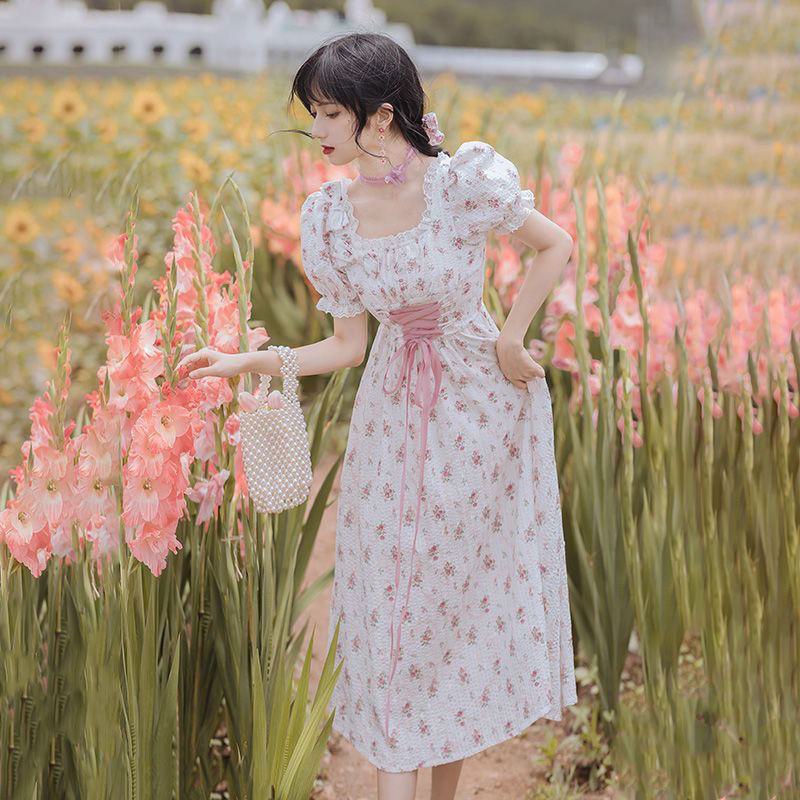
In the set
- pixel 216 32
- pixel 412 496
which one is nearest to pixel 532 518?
pixel 412 496

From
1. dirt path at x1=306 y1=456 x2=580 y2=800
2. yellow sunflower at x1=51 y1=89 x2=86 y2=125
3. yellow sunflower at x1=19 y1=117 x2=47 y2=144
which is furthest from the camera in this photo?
yellow sunflower at x1=19 y1=117 x2=47 y2=144

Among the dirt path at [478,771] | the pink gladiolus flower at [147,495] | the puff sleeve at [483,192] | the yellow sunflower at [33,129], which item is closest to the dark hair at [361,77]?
the puff sleeve at [483,192]

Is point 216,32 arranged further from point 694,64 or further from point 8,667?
point 8,667

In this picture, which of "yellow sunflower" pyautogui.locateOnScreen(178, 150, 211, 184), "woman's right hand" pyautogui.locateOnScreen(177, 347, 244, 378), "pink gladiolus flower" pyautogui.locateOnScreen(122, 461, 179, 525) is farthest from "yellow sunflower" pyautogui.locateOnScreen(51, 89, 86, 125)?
"pink gladiolus flower" pyautogui.locateOnScreen(122, 461, 179, 525)

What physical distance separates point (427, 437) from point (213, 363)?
39 cm

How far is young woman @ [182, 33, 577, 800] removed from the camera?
5.87 ft

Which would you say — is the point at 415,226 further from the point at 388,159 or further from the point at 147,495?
the point at 147,495

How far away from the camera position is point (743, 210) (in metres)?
4.29

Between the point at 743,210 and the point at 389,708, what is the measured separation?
2996 mm

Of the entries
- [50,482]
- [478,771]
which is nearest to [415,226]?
[50,482]

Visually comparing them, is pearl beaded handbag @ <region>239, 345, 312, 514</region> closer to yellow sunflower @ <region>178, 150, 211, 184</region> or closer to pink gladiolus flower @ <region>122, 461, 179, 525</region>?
pink gladiolus flower @ <region>122, 461, 179, 525</region>

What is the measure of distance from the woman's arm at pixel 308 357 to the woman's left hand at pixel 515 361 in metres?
0.23

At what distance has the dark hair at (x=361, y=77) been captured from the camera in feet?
5.62

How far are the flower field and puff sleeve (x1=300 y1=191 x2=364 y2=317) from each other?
12cm
